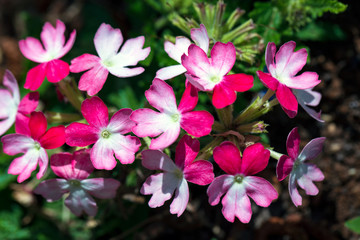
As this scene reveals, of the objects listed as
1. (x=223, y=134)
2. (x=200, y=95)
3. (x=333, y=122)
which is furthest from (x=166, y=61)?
(x=333, y=122)

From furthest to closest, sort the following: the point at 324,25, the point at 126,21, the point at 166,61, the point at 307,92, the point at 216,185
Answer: the point at 126,21, the point at 324,25, the point at 166,61, the point at 307,92, the point at 216,185

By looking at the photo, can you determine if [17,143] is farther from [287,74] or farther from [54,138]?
[287,74]

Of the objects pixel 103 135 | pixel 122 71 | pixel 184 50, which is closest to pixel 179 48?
pixel 184 50

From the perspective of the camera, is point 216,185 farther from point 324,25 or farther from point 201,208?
point 324,25

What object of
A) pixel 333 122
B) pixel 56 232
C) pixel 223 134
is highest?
pixel 223 134

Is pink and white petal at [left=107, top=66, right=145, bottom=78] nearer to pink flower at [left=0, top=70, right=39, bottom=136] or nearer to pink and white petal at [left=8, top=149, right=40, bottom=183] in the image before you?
pink flower at [left=0, top=70, right=39, bottom=136]

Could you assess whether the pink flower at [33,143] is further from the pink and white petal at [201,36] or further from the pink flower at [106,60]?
the pink and white petal at [201,36]

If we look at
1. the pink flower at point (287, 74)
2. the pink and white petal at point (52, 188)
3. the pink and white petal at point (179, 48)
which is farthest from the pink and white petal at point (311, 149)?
the pink and white petal at point (52, 188)
